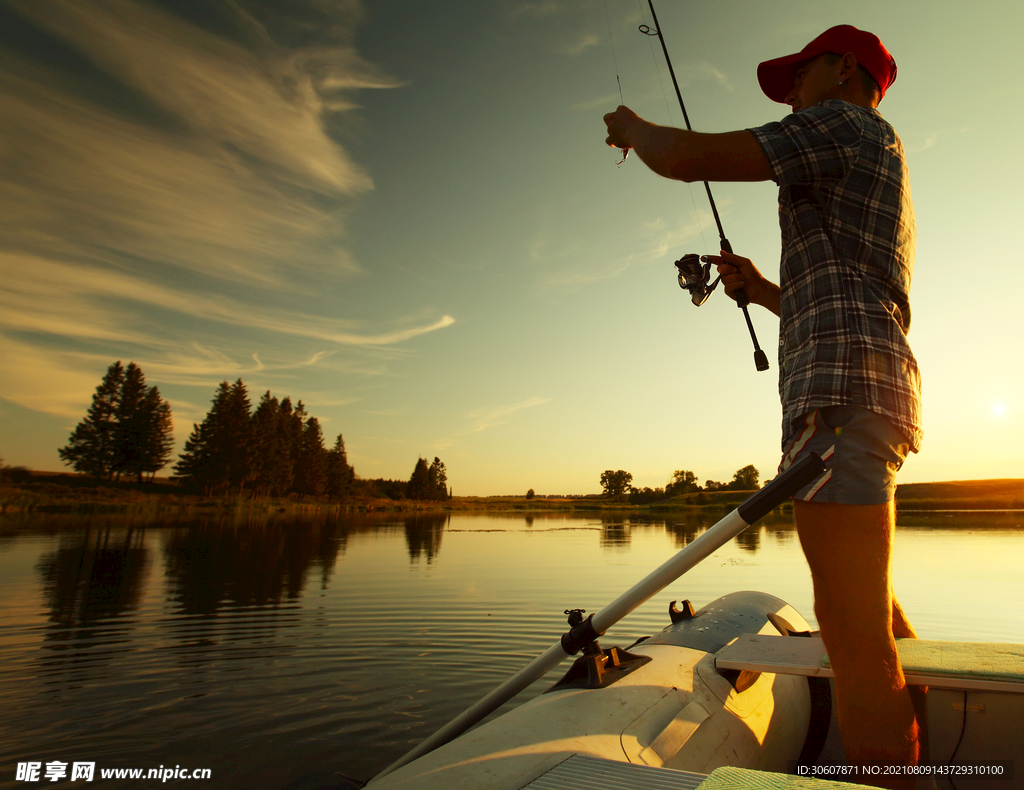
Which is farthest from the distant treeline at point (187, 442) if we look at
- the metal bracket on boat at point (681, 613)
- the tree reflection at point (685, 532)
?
the metal bracket on boat at point (681, 613)

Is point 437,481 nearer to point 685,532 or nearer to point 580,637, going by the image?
point 685,532

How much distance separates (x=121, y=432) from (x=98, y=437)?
7.69ft

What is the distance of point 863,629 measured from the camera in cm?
156

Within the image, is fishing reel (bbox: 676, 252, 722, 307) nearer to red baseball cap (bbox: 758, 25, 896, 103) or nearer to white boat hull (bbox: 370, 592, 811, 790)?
red baseball cap (bbox: 758, 25, 896, 103)

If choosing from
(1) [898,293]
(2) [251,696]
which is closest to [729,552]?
(2) [251,696]

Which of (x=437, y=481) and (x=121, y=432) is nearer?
(x=121, y=432)

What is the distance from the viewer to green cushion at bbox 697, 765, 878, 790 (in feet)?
3.64

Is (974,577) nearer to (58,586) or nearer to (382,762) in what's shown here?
(382,762)

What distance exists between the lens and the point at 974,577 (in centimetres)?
1359

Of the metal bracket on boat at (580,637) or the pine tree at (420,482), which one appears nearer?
the metal bracket on boat at (580,637)

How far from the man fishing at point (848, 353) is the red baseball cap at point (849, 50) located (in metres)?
0.01

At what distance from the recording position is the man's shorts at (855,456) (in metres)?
1.54

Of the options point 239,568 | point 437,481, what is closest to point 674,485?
point 437,481

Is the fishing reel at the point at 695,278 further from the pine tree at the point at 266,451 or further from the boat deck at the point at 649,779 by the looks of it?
the pine tree at the point at 266,451
